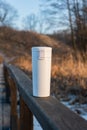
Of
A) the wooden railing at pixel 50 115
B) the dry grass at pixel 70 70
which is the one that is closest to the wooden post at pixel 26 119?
the wooden railing at pixel 50 115

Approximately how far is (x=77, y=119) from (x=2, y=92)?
6781 mm

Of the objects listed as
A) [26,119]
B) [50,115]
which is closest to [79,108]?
[26,119]

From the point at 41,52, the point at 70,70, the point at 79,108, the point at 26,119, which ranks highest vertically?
the point at 41,52

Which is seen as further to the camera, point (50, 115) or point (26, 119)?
point (26, 119)

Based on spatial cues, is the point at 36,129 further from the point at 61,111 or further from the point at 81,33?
the point at 81,33

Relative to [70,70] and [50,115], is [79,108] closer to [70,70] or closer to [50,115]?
[70,70]

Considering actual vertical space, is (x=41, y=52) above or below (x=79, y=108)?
above

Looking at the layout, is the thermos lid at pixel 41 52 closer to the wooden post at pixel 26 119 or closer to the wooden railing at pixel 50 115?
the wooden railing at pixel 50 115

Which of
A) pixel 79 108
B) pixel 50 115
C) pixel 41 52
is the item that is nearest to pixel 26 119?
pixel 41 52

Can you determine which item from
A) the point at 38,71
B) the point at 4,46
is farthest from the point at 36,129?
the point at 4,46

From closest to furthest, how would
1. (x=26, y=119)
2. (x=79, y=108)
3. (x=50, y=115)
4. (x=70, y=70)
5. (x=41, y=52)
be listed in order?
(x=50, y=115), (x=41, y=52), (x=26, y=119), (x=79, y=108), (x=70, y=70)

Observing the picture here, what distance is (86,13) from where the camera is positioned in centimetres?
2373

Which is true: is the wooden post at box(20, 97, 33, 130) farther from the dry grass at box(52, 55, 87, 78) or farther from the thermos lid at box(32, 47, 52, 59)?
the dry grass at box(52, 55, 87, 78)

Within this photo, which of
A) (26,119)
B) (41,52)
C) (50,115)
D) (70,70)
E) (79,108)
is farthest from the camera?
(70,70)
